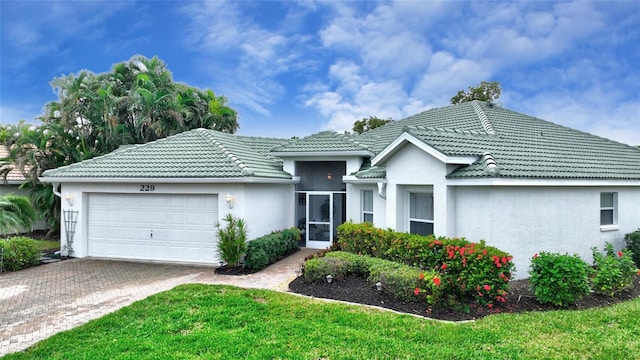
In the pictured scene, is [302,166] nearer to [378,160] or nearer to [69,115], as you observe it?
[378,160]

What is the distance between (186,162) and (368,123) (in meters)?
28.0

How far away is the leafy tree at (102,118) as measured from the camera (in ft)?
63.3

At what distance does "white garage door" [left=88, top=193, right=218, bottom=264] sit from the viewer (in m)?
13.5

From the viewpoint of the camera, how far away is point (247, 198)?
13266 millimetres

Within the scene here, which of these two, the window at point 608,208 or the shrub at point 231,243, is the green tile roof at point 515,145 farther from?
the shrub at point 231,243

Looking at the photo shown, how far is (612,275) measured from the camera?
28.2 ft

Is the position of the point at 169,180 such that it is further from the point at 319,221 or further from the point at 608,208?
the point at 608,208

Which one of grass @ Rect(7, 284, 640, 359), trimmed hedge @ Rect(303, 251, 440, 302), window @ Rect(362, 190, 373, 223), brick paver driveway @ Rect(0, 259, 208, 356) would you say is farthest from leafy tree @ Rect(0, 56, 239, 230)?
trimmed hedge @ Rect(303, 251, 440, 302)

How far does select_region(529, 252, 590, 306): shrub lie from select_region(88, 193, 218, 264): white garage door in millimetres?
10033

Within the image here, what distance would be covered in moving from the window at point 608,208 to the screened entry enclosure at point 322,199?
9620mm

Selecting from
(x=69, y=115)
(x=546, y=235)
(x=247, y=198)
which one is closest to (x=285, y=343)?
(x=247, y=198)

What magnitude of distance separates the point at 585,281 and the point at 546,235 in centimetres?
333

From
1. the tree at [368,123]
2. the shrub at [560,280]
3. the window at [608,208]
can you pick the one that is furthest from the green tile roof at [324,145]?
Answer: the tree at [368,123]

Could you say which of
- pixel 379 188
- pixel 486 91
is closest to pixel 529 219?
pixel 379 188
